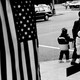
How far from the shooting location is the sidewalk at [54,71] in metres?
9.25

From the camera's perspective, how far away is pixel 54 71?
10.2 m

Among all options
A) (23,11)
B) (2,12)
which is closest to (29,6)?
(23,11)

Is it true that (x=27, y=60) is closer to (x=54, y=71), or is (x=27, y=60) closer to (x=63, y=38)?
(x=54, y=71)

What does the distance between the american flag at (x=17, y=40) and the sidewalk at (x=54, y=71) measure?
4414 mm

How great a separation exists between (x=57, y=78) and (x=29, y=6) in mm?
4861

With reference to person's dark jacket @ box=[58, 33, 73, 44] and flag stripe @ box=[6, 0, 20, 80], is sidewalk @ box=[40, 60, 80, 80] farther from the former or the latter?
flag stripe @ box=[6, 0, 20, 80]

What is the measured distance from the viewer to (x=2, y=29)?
→ 456cm

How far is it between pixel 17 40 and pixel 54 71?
222 inches

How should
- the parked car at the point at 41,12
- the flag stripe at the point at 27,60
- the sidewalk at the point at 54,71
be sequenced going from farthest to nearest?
1. the parked car at the point at 41,12
2. the sidewalk at the point at 54,71
3. the flag stripe at the point at 27,60

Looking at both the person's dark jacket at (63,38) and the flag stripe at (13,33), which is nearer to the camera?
the flag stripe at (13,33)

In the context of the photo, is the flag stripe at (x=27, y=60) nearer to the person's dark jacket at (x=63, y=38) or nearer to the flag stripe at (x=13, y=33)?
the flag stripe at (x=13, y=33)

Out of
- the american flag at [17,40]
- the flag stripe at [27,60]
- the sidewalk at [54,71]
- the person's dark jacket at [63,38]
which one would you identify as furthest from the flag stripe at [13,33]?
the person's dark jacket at [63,38]

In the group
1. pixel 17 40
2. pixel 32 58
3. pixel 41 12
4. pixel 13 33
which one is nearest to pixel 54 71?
pixel 32 58

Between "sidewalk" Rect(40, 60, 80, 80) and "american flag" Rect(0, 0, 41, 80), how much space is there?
4.41 metres
